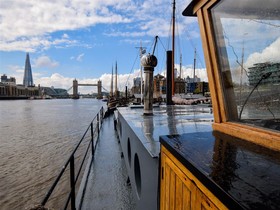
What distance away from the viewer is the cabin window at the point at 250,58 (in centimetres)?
246

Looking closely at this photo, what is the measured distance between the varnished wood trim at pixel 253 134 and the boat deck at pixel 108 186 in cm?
306

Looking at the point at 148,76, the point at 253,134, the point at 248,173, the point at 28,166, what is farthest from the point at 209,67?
the point at 28,166

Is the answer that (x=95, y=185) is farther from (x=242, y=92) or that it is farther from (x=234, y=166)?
(x=234, y=166)

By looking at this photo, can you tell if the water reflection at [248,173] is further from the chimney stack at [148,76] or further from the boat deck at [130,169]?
the chimney stack at [148,76]

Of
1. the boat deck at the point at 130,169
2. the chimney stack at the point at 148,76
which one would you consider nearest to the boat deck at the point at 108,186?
the boat deck at the point at 130,169

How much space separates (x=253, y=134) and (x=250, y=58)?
2.64ft

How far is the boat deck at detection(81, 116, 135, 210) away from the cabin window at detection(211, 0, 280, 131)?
341 cm

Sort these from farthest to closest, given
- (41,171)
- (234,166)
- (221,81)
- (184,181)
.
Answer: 1. (41,171)
2. (221,81)
3. (184,181)
4. (234,166)

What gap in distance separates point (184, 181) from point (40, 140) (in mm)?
21695

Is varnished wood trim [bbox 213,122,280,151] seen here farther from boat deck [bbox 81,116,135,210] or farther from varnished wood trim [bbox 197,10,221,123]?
boat deck [bbox 81,116,135,210]

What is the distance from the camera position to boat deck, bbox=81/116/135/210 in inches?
211

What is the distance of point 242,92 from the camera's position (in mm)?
2871

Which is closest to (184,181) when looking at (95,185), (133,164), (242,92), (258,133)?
(258,133)

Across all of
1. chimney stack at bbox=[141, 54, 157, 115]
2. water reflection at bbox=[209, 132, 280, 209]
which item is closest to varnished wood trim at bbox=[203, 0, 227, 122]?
water reflection at bbox=[209, 132, 280, 209]
